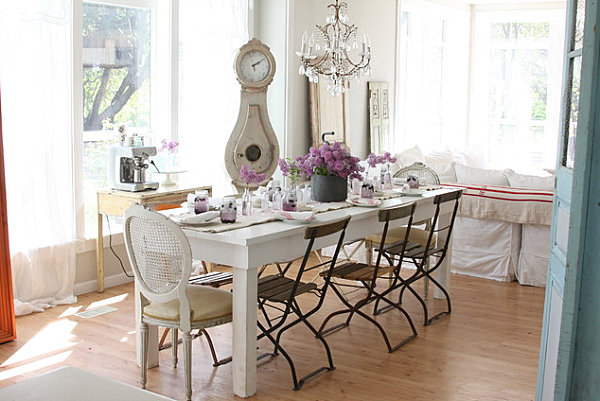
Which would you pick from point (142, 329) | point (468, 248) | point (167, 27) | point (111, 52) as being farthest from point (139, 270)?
point (468, 248)

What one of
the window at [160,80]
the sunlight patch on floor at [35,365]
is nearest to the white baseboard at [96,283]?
the window at [160,80]

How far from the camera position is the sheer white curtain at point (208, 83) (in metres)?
6.36

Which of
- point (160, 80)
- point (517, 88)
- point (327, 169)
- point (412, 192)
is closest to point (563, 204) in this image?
point (327, 169)

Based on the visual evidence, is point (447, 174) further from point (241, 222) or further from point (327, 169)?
point (241, 222)

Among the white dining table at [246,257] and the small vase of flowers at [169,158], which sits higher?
the small vase of flowers at [169,158]

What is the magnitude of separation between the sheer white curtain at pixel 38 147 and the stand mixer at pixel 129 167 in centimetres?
31

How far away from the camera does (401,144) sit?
9.11m

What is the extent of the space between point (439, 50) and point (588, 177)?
313 inches

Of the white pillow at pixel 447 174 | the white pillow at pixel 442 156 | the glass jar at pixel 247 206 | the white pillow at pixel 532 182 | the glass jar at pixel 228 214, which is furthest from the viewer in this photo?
the white pillow at pixel 442 156

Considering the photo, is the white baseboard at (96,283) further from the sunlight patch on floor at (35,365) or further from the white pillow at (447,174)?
the white pillow at (447,174)

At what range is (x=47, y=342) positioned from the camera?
14.7 feet

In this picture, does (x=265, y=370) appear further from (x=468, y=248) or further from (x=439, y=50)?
(x=439, y=50)

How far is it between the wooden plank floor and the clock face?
6.24 feet

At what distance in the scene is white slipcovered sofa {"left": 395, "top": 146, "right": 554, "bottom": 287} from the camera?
5.97 metres
